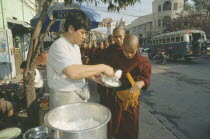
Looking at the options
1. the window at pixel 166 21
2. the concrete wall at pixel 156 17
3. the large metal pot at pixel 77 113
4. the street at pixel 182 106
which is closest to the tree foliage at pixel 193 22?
the window at pixel 166 21

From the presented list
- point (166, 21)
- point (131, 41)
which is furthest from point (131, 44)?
point (166, 21)

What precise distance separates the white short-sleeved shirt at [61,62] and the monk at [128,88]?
2.17ft

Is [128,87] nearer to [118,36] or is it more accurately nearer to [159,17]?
[118,36]

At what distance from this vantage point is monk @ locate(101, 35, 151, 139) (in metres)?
2.36

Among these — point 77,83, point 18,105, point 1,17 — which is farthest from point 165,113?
point 1,17

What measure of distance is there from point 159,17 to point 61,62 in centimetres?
4101

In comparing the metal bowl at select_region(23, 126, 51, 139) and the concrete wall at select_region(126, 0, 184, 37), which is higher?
the concrete wall at select_region(126, 0, 184, 37)

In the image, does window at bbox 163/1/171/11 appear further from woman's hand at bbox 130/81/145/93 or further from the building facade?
woman's hand at bbox 130/81/145/93

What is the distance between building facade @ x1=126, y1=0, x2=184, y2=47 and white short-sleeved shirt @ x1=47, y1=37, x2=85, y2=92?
3429 cm

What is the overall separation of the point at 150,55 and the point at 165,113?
60.0ft

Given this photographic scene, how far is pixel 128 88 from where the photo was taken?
247 cm

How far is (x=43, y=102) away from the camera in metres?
3.86

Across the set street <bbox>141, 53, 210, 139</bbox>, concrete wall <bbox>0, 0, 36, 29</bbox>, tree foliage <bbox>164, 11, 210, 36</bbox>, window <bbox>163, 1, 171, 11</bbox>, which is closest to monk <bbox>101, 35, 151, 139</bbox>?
street <bbox>141, 53, 210, 139</bbox>

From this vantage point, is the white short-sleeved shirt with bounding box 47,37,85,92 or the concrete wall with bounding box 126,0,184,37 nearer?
the white short-sleeved shirt with bounding box 47,37,85,92
